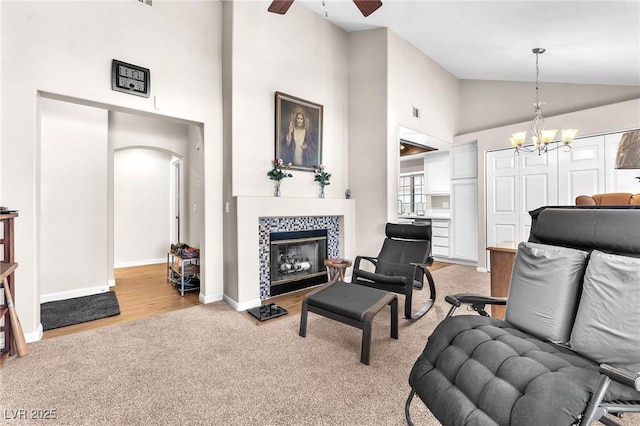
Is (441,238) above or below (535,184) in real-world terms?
below

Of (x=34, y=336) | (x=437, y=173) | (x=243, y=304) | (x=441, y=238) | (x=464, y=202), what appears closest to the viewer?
(x=34, y=336)

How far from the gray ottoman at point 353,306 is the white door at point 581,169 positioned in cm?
375

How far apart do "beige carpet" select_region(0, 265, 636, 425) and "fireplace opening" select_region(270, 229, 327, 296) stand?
100 centimetres

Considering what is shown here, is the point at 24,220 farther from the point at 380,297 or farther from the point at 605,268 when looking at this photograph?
the point at 605,268

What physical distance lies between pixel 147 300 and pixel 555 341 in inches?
153

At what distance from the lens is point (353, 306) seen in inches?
87.6

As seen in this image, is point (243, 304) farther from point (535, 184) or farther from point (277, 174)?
point (535, 184)

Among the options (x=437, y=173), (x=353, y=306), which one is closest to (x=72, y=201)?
(x=353, y=306)

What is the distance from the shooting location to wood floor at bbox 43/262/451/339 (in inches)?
112

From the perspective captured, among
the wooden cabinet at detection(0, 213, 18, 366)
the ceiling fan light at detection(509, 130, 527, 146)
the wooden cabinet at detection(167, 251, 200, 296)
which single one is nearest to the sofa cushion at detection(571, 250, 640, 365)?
the ceiling fan light at detection(509, 130, 527, 146)

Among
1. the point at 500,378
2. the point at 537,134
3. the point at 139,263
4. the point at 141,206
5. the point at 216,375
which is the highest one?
the point at 537,134

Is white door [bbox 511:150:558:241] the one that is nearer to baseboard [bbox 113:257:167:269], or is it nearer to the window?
the window

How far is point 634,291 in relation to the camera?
1.25m

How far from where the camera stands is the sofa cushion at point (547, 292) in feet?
4.83
